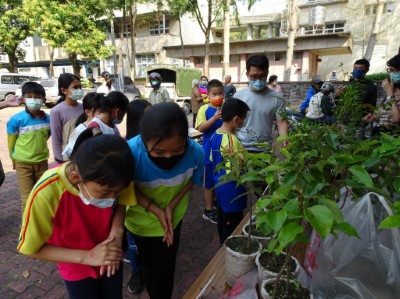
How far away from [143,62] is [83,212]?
25.7 metres

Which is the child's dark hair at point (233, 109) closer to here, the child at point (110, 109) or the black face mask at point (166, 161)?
the black face mask at point (166, 161)

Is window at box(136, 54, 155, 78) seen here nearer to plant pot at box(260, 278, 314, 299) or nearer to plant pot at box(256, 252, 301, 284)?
plant pot at box(256, 252, 301, 284)

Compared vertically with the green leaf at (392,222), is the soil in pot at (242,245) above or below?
below

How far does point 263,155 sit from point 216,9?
19.6 metres

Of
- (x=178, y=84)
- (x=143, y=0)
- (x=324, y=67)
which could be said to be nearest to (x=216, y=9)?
(x=143, y=0)

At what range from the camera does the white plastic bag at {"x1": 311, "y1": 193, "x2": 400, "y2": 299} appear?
3.56 feet

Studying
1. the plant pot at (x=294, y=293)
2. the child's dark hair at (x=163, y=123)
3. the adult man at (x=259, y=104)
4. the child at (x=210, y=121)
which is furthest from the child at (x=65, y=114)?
the plant pot at (x=294, y=293)

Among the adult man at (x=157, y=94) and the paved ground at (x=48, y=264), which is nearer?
the paved ground at (x=48, y=264)

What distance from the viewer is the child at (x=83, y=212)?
115cm

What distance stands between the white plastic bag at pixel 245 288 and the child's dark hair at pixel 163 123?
2.33 ft

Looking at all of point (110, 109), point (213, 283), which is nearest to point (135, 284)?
point (213, 283)

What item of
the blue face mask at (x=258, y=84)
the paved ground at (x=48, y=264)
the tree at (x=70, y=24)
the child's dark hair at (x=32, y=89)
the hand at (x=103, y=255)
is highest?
the tree at (x=70, y=24)

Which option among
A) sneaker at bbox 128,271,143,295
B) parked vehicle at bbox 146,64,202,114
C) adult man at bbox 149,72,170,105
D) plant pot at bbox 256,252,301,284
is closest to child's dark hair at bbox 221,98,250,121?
plant pot at bbox 256,252,301,284

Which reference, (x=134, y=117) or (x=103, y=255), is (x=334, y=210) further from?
(x=134, y=117)
